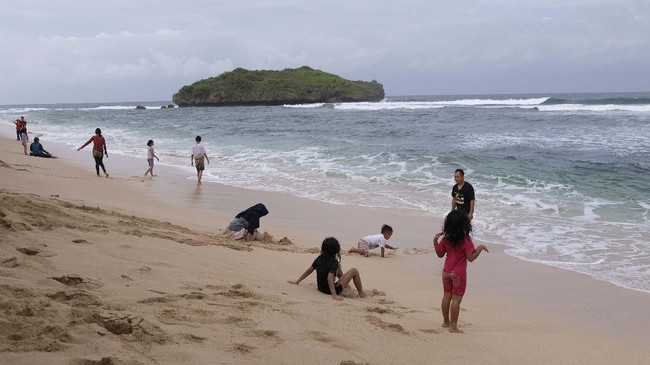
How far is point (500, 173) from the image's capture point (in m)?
17.2

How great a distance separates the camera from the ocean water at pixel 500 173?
970cm

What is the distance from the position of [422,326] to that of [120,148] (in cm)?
2491

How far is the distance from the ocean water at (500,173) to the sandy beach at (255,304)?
1.37m

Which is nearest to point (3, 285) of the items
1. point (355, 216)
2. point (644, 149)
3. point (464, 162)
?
point (355, 216)

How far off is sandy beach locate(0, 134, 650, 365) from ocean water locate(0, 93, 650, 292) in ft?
4.51

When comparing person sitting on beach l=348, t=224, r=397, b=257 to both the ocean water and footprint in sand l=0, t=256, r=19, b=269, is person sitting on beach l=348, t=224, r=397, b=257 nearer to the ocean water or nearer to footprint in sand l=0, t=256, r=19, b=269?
the ocean water

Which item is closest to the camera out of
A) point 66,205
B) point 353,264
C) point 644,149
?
point 353,264

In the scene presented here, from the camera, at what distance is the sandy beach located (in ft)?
12.7

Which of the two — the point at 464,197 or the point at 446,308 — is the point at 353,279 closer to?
the point at 446,308

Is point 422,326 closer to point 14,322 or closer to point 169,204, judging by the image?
point 14,322

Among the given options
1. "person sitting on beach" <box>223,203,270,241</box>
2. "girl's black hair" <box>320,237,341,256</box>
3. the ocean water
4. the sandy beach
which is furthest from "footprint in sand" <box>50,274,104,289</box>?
the ocean water

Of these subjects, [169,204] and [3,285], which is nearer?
[3,285]

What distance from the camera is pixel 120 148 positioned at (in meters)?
27.8

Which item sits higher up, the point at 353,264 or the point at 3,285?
the point at 3,285
